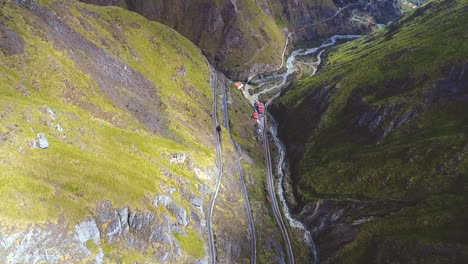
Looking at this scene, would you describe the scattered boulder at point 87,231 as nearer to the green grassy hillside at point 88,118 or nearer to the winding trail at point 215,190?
the green grassy hillside at point 88,118

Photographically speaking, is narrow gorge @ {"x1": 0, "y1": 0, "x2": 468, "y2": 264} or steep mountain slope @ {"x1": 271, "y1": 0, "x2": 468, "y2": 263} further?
steep mountain slope @ {"x1": 271, "y1": 0, "x2": 468, "y2": 263}

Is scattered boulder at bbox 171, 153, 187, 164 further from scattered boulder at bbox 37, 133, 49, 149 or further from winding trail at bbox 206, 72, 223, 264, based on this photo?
scattered boulder at bbox 37, 133, 49, 149

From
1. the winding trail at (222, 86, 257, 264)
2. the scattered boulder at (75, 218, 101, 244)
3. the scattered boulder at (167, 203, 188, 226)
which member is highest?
the scattered boulder at (75, 218, 101, 244)

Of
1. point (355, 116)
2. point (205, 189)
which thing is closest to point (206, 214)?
point (205, 189)

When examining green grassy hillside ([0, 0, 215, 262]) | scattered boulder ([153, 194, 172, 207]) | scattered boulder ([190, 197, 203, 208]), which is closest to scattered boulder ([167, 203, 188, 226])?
scattered boulder ([153, 194, 172, 207])

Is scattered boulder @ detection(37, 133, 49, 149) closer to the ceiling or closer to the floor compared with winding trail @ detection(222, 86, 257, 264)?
closer to the ceiling

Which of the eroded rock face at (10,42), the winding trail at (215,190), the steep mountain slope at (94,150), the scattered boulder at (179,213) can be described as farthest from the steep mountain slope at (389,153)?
the eroded rock face at (10,42)

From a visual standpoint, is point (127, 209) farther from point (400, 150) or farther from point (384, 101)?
Result: point (384, 101)
